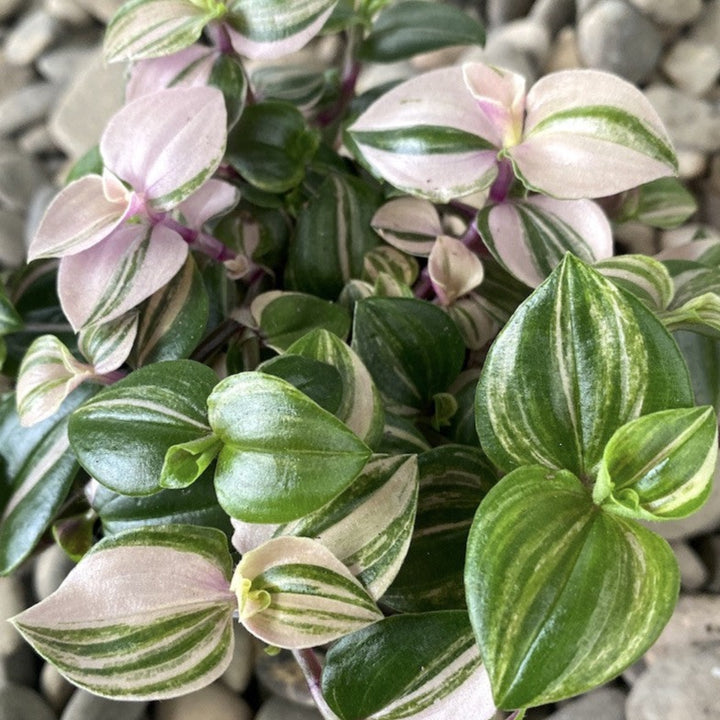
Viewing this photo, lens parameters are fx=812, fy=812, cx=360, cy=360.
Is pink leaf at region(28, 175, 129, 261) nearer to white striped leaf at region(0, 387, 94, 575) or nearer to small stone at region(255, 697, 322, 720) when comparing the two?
white striped leaf at region(0, 387, 94, 575)

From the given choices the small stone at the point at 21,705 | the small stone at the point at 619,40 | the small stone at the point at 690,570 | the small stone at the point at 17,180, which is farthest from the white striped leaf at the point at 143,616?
the small stone at the point at 619,40

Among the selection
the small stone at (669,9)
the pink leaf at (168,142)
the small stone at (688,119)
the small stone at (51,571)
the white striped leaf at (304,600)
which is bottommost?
the small stone at (688,119)

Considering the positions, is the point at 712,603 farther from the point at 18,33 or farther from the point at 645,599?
the point at 18,33

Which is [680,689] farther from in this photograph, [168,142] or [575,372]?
[168,142]

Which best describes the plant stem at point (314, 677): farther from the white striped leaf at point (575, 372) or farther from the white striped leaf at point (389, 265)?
the white striped leaf at point (389, 265)

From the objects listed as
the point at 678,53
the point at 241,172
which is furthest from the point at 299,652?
the point at 678,53

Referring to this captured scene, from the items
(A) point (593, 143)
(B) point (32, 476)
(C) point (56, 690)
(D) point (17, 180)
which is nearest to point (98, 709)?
(C) point (56, 690)
